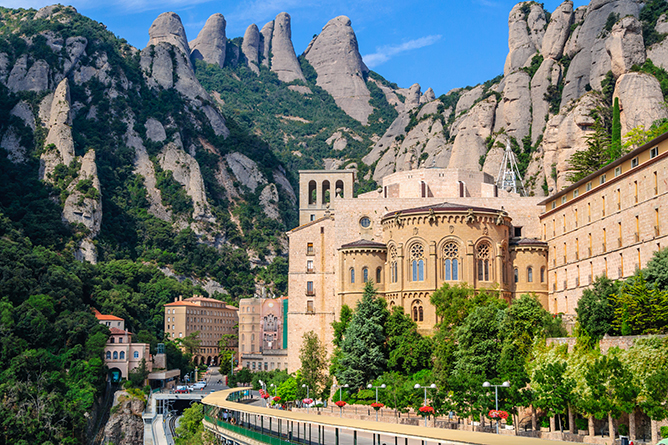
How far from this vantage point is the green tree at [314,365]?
6912 centimetres

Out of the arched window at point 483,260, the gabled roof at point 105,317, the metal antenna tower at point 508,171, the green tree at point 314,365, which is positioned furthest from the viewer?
the gabled roof at point 105,317

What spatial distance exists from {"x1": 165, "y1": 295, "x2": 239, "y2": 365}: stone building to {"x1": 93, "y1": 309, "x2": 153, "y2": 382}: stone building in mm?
32556

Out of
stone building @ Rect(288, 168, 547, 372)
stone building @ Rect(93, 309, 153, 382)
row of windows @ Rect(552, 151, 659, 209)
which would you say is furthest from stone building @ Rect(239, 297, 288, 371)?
row of windows @ Rect(552, 151, 659, 209)

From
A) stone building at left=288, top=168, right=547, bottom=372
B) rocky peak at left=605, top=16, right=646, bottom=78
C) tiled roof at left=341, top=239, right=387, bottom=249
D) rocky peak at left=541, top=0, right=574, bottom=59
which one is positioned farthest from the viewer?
rocky peak at left=541, top=0, right=574, bottom=59

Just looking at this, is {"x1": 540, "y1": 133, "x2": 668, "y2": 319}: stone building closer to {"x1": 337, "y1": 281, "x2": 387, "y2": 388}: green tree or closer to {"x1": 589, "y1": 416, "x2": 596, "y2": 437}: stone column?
{"x1": 589, "y1": 416, "x2": 596, "y2": 437}: stone column

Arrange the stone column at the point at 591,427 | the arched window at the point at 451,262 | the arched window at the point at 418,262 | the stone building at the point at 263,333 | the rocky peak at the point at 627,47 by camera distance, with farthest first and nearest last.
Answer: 1. the stone building at the point at 263,333
2. the rocky peak at the point at 627,47
3. the arched window at the point at 418,262
4. the arched window at the point at 451,262
5. the stone column at the point at 591,427

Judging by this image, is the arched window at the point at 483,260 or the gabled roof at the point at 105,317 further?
the gabled roof at the point at 105,317

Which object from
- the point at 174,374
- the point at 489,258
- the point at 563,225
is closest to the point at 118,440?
the point at 174,374

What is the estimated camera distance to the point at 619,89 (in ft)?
327

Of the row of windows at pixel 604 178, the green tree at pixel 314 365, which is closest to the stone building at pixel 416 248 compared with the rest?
the green tree at pixel 314 365

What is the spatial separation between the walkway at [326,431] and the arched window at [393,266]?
17.0m

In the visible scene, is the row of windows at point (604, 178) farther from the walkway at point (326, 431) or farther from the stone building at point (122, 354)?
the stone building at point (122, 354)

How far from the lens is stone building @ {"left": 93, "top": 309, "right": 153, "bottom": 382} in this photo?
4274 inches

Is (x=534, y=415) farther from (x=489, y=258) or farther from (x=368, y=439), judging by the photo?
(x=489, y=258)
